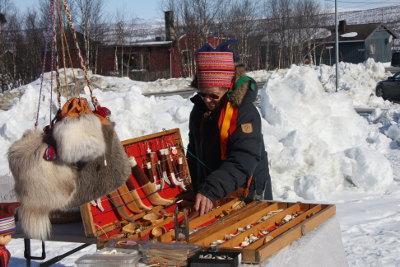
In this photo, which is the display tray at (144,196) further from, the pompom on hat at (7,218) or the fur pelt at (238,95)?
the fur pelt at (238,95)

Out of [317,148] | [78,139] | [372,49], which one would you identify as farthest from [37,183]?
[372,49]

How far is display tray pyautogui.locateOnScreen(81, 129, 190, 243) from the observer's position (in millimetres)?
3264

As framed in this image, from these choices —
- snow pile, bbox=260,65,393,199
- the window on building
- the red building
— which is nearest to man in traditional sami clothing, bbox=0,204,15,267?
snow pile, bbox=260,65,393,199

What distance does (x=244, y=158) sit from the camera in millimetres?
3314

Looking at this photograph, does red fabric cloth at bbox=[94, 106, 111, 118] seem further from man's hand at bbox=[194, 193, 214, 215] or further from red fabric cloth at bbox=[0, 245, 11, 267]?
red fabric cloth at bbox=[0, 245, 11, 267]

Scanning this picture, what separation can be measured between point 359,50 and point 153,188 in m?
59.8

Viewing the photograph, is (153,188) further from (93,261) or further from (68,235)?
(93,261)

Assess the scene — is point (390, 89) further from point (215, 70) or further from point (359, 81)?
point (215, 70)

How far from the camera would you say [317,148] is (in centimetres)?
872

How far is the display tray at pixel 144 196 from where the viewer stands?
3.26m

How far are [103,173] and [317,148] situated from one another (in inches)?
233

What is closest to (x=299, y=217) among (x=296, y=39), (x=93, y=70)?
(x=93, y=70)

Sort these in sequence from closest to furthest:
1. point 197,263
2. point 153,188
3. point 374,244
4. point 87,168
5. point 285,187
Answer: point 197,263 → point 87,168 → point 153,188 → point 374,244 → point 285,187

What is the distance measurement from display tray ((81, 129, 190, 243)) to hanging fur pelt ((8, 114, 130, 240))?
19cm
